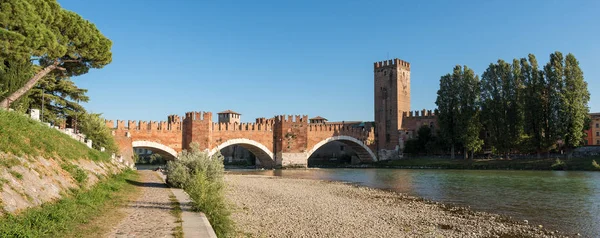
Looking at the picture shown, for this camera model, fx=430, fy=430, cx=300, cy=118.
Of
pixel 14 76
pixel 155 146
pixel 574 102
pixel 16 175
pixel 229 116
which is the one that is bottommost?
pixel 16 175

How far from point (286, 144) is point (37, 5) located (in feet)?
86.6

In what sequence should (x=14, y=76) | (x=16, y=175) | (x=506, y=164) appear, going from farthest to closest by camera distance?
1. (x=506, y=164)
2. (x=14, y=76)
3. (x=16, y=175)

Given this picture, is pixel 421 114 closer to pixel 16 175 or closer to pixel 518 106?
pixel 518 106

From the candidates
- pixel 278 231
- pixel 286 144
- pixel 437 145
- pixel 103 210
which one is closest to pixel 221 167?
pixel 278 231

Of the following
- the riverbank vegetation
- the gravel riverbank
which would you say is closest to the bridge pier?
the gravel riverbank

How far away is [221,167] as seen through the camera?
37.9ft

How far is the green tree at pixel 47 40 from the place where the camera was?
585 inches

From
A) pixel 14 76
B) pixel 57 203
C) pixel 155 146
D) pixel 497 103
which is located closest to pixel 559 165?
pixel 497 103

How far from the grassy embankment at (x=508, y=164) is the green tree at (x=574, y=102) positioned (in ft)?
5.21

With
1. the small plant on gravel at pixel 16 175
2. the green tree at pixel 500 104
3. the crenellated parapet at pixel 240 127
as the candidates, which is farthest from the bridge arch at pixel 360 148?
the small plant on gravel at pixel 16 175

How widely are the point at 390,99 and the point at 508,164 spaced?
18963mm

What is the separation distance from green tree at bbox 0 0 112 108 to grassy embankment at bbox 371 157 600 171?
98.6 ft

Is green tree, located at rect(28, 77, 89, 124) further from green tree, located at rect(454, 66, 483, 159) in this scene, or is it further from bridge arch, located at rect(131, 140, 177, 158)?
green tree, located at rect(454, 66, 483, 159)

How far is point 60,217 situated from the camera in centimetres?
601
